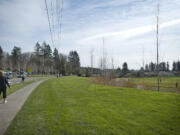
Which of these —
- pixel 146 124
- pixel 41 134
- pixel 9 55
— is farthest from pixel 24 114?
pixel 9 55

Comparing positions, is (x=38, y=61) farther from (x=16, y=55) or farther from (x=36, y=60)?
(x=16, y=55)

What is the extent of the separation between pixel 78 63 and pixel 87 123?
9360 centimetres

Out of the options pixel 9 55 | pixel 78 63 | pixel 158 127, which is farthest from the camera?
pixel 78 63

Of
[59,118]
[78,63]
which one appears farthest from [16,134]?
[78,63]

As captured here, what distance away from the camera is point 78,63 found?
320 feet

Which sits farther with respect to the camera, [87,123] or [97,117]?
[97,117]

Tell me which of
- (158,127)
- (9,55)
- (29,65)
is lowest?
(158,127)

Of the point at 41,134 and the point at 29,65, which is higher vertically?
the point at 29,65

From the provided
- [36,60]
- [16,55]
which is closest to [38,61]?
[36,60]

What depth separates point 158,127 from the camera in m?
4.21

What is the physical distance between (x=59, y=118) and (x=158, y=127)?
11.2 feet

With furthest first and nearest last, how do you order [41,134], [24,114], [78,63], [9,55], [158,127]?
[78,63]
[9,55]
[24,114]
[158,127]
[41,134]

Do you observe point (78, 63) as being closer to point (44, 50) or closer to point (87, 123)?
point (44, 50)

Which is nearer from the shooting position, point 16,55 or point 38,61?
point 16,55
